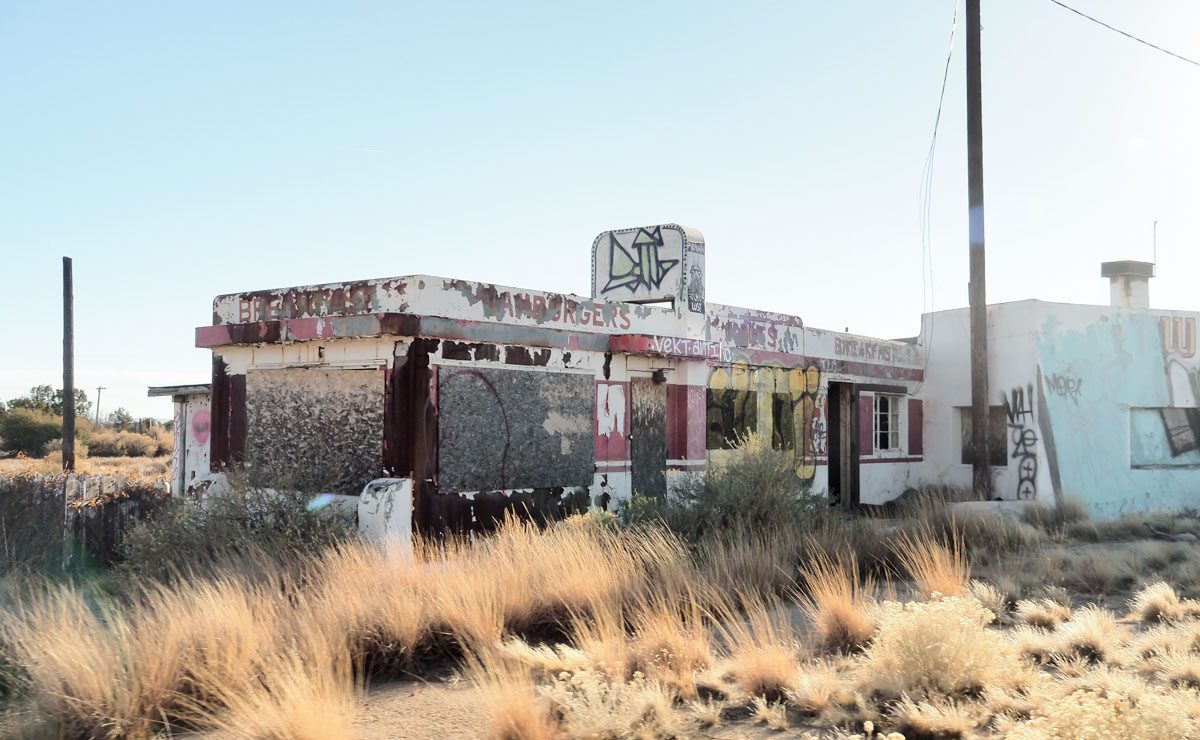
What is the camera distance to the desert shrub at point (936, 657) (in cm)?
593

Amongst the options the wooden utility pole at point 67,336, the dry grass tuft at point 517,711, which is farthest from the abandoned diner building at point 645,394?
the wooden utility pole at point 67,336

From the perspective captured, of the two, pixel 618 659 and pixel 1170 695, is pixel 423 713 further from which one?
pixel 1170 695

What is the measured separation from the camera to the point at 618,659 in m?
6.39

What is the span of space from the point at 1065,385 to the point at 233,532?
1436 cm

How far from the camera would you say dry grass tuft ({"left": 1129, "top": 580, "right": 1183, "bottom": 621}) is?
26.9 feet

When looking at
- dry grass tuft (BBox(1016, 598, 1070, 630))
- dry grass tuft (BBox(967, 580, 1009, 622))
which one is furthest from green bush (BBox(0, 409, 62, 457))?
dry grass tuft (BBox(1016, 598, 1070, 630))

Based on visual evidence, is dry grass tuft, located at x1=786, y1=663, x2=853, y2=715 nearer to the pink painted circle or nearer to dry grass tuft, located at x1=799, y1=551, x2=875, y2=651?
dry grass tuft, located at x1=799, y1=551, x2=875, y2=651

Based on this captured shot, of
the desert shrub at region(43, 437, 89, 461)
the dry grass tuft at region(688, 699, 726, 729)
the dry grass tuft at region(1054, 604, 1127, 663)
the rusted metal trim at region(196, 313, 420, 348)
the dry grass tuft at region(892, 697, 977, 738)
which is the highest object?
the rusted metal trim at region(196, 313, 420, 348)

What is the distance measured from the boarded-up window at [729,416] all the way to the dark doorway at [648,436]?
3.72 ft


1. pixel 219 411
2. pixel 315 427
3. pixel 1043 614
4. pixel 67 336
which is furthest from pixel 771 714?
pixel 67 336

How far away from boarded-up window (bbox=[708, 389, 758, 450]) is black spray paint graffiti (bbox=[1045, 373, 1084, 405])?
18.8 feet

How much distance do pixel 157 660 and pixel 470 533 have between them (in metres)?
5.02

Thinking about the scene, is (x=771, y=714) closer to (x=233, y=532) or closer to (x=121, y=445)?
(x=233, y=532)

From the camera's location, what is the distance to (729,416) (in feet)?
50.3
